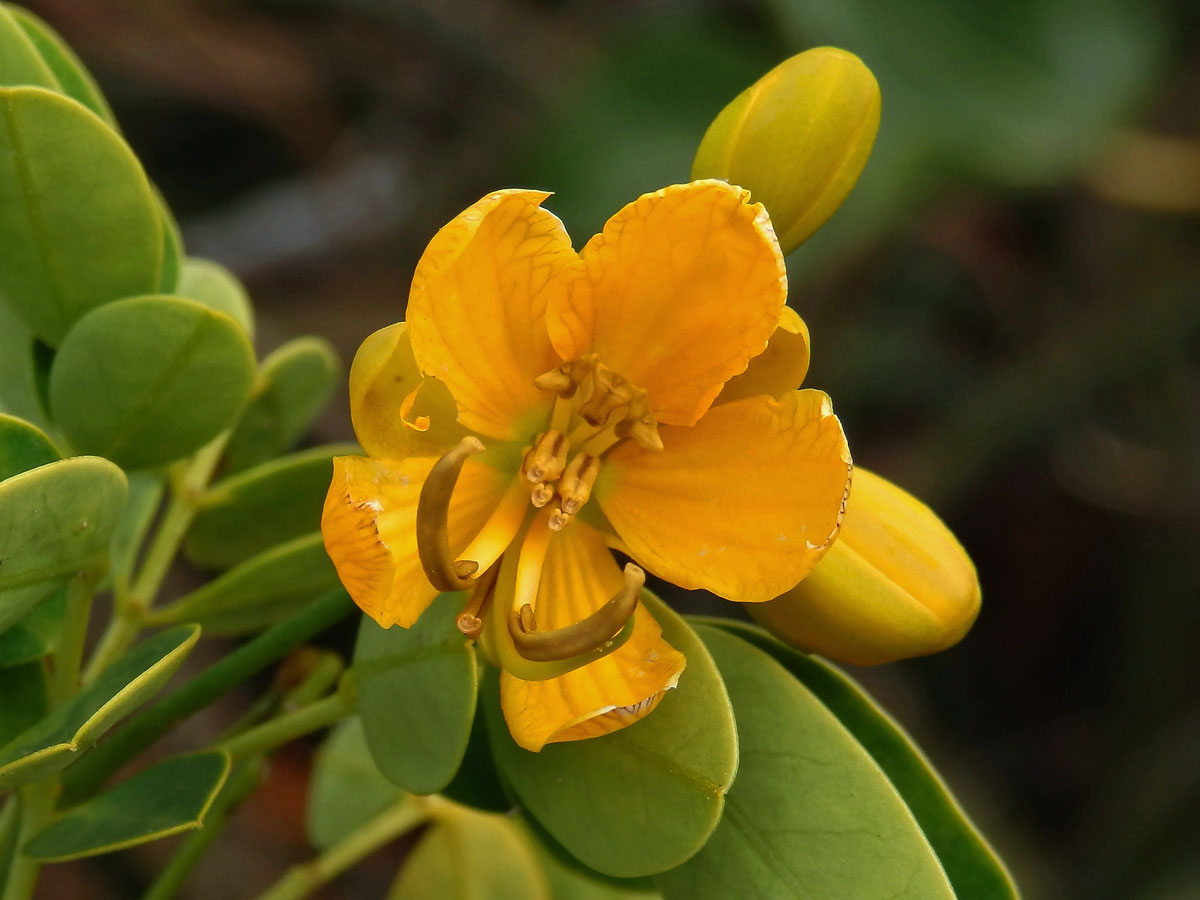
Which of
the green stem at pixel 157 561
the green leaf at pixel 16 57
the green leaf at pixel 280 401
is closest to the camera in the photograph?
the green leaf at pixel 16 57

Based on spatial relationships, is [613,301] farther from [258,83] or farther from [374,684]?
[258,83]

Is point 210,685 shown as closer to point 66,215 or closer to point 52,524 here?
point 52,524

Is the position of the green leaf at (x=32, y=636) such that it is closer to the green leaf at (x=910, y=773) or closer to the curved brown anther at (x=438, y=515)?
the curved brown anther at (x=438, y=515)

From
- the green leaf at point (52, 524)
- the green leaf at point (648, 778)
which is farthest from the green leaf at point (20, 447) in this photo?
the green leaf at point (648, 778)

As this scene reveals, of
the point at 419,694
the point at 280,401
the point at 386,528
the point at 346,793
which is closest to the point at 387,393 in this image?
the point at 386,528

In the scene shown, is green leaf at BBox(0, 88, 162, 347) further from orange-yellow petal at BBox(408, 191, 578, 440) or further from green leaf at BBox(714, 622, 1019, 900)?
green leaf at BBox(714, 622, 1019, 900)

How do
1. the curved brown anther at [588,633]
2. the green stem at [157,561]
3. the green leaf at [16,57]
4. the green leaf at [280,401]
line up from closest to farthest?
1. the curved brown anther at [588,633]
2. the green leaf at [16,57]
3. the green stem at [157,561]
4. the green leaf at [280,401]

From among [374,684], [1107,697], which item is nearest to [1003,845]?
[1107,697]
